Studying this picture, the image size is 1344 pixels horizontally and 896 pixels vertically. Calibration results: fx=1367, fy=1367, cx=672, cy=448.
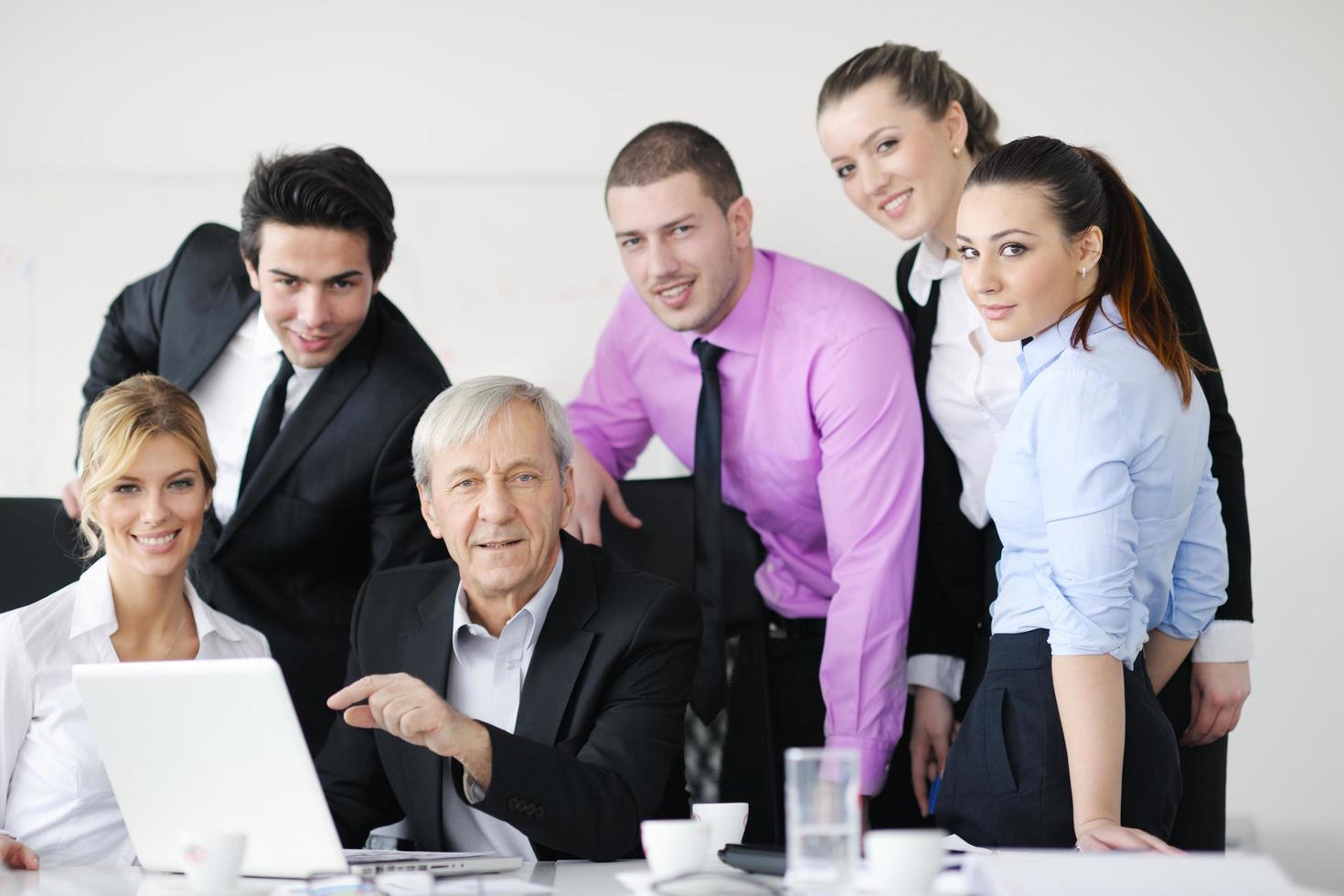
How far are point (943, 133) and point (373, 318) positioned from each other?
3.78 feet

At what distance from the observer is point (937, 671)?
2.59 metres

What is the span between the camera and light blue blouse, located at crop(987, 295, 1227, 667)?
1666 millimetres

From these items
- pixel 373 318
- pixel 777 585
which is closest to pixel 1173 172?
pixel 777 585

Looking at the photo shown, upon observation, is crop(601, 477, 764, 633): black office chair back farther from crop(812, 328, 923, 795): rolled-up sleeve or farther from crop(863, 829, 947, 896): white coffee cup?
crop(863, 829, 947, 896): white coffee cup

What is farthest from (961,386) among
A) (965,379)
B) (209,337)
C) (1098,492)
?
(209,337)

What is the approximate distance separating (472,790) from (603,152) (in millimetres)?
2070

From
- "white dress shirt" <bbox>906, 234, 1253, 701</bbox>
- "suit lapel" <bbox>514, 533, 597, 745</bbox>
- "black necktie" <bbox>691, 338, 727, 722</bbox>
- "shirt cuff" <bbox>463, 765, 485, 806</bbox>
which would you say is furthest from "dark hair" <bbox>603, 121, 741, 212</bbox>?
"shirt cuff" <bbox>463, 765, 485, 806</bbox>

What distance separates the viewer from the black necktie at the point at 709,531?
99.6 inches

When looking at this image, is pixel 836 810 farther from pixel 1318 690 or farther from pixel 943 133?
pixel 1318 690

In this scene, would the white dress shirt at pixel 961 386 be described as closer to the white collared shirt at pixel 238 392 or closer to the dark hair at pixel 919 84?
the dark hair at pixel 919 84

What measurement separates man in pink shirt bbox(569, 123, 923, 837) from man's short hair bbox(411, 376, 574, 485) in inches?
19.4

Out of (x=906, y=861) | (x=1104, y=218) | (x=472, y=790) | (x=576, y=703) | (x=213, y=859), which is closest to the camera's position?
(x=906, y=861)

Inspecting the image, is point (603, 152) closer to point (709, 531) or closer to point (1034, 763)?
point (709, 531)

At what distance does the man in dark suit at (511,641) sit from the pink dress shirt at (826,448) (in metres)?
0.48
